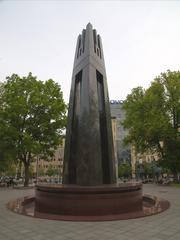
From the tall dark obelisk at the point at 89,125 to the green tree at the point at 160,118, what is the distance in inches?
636

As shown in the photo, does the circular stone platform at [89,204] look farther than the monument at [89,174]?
No

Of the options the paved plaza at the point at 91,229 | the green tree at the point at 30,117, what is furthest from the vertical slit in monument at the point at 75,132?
the green tree at the point at 30,117

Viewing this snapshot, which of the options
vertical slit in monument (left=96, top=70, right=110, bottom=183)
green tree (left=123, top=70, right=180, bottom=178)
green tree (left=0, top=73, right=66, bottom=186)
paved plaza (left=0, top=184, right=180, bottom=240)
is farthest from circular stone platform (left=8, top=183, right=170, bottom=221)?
green tree (left=123, top=70, right=180, bottom=178)

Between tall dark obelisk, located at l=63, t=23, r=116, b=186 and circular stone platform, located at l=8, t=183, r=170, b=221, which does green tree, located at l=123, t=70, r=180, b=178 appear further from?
circular stone platform, located at l=8, t=183, r=170, b=221

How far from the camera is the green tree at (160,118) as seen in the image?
29281 mm

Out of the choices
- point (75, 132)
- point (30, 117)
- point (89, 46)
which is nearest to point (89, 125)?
point (75, 132)

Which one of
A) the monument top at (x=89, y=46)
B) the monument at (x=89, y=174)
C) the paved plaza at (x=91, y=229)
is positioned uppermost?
the monument top at (x=89, y=46)

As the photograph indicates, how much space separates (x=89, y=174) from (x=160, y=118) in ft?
67.9

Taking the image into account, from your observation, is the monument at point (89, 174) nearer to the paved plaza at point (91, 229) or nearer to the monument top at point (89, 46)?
the monument top at point (89, 46)

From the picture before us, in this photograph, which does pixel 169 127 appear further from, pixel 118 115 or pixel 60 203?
pixel 118 115

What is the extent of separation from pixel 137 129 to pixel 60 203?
920 inches

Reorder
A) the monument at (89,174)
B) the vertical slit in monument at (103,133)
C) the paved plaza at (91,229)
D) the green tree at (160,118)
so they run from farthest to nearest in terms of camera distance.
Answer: the green tree at (160,118) < the vertical slit in monument at (103,133) < the monument at (89,174) < the paved plaza at (91,229)

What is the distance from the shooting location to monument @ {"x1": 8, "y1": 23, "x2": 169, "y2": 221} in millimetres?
8766

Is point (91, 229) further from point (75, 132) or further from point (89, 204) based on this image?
point (75, 132)
